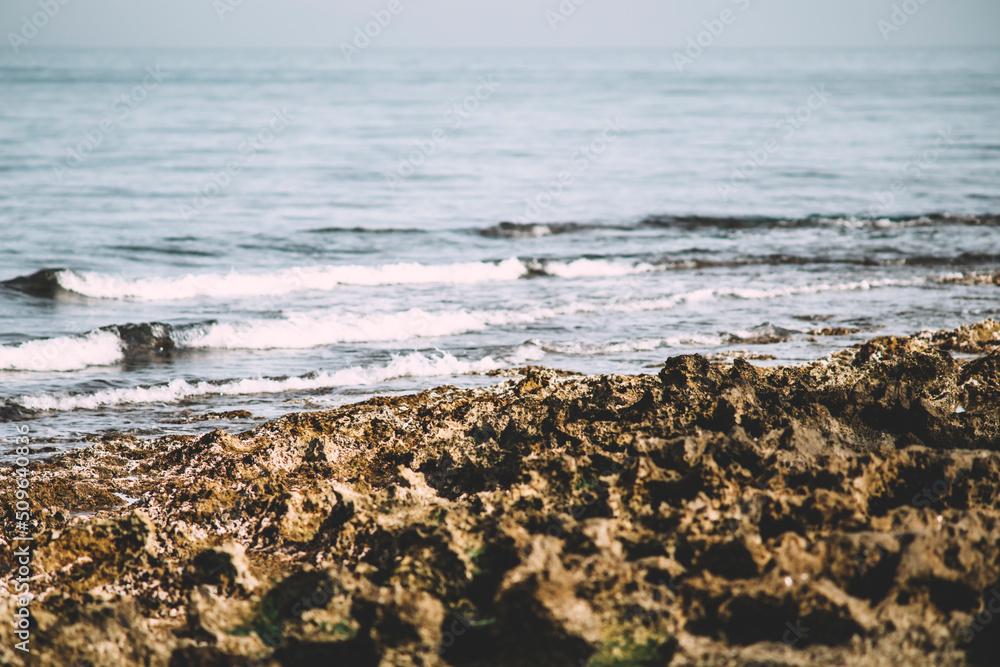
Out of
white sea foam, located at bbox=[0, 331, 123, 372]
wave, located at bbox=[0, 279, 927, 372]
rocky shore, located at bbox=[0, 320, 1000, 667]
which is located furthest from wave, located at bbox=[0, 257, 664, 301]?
rocky shore, located at bbox=[0, 320, 1000, 667]

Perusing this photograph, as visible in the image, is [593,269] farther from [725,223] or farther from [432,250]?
[725,223]

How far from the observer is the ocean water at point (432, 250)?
23.4 feet

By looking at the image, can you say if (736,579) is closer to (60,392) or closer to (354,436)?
(354,436)

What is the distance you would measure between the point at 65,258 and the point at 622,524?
11.6 meters

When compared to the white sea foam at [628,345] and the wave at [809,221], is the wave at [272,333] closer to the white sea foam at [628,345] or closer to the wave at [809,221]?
the white sea foam at [628,345]

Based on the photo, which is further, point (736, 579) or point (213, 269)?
point (213, 269)

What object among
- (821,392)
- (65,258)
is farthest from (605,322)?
(65,258)

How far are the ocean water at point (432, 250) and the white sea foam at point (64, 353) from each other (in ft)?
0.07

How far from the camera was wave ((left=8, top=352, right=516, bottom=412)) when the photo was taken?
5.93 meters

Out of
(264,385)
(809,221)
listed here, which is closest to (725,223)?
(809,221)

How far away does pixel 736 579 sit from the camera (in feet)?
9.16

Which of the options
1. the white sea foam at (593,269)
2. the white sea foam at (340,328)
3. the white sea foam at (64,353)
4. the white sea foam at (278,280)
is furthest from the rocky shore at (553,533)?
the white sea foam at (593,269)

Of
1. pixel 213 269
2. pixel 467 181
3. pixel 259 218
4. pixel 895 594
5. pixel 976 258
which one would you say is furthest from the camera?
pixel 467 181

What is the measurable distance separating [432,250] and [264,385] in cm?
758
